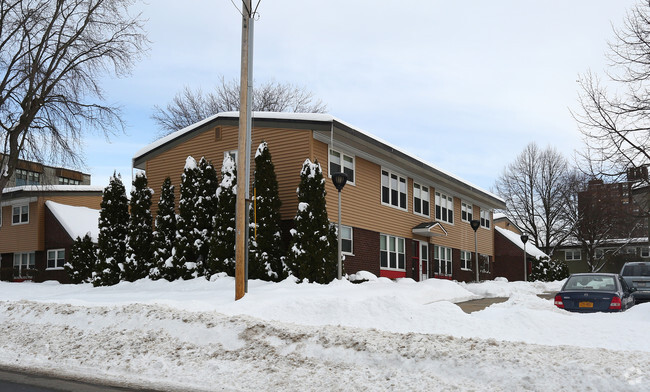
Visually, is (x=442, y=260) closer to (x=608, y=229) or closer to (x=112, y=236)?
(x=112, y=236)

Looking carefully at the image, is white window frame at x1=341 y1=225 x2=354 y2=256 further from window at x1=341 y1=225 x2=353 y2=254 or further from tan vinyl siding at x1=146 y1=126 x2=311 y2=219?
tan vinyl siding at x1=146 y1=126 x2=311 y2=219

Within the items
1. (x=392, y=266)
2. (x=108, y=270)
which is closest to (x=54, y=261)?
(x=108, y=270)

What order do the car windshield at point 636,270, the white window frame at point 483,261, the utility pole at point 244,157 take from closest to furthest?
the utility pole at point 244,157
the car windshield at point 636,270
the white window frame at point 483,261

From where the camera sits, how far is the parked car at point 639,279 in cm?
1795

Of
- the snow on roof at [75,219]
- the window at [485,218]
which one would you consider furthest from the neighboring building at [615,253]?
the snow on roof at [75,219]

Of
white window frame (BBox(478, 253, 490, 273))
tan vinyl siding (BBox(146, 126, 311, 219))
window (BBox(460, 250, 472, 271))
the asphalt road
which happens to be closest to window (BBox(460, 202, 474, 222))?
window (BBox(460, 250, 472, 271))

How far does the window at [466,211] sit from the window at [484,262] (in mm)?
2945

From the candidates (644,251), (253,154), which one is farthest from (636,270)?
(644,251)

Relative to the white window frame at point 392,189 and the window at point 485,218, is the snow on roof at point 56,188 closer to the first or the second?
the white window frame at point 392,189

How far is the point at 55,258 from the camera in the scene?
34.6m

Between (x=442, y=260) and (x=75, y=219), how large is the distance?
21.5 metres

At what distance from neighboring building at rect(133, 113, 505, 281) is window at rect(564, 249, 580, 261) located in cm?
3830

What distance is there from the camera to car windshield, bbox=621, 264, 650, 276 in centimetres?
1904

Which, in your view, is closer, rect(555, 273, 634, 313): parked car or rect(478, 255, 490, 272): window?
rect(555, 273, 634, 313): parked car
